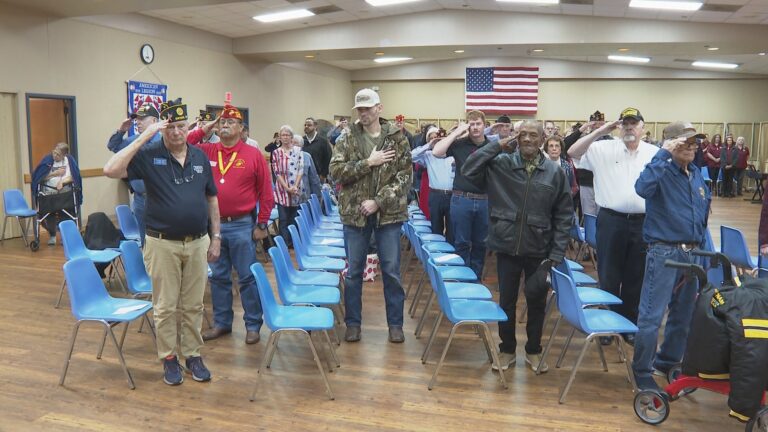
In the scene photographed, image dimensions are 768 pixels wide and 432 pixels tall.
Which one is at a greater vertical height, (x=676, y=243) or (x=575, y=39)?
(x=575, y=39)

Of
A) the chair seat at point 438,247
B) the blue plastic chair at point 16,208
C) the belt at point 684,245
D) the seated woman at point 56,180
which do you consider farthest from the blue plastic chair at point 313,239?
the blue plastic chair at point 16,208

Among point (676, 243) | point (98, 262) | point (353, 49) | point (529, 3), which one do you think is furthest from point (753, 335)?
point (353, 49)

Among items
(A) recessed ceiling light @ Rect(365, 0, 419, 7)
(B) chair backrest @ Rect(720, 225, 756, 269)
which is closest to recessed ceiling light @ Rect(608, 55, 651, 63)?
(A) recessed ceiling light @ Rect(365, 0, 419, 7)

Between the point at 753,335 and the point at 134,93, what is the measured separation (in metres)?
10.0

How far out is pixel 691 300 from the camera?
3557mm

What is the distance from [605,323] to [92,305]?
121 inches

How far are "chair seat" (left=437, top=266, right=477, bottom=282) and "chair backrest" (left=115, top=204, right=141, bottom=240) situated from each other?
332 cm

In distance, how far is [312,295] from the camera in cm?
399

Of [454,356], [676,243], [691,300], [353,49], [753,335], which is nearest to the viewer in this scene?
[753,335]

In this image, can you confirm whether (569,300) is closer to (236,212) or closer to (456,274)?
(456,274)

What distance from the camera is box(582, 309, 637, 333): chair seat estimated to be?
3311mm

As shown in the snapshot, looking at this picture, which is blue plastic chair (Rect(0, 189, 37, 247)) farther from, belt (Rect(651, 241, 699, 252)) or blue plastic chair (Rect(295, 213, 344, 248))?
belt (Rect(651, 241, 699, 252))

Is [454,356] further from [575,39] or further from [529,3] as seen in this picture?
[575,39]

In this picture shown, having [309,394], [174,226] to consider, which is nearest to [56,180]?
[174,226]
